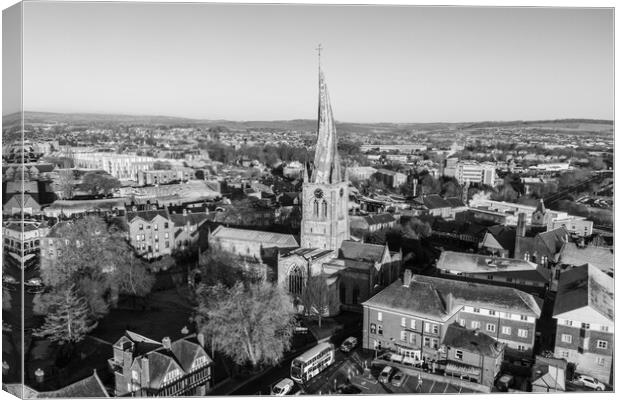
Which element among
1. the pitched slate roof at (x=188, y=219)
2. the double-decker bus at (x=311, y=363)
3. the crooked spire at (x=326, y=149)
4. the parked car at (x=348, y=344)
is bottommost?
the parked car at (x=348, y=344)

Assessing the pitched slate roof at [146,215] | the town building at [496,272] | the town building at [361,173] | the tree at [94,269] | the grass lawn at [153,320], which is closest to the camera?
the grass lawn at [153,320]

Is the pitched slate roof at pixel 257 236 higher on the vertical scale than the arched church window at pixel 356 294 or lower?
higher

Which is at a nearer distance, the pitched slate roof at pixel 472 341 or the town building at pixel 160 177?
the pitched slate roof at pixel 472 341

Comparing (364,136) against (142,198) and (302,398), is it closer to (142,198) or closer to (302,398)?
(142,198)

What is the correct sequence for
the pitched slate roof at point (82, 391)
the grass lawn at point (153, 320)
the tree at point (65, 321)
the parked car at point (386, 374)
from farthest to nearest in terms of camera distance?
the grass lawn at point (153, 320)
the tree at point (65, 321)
the parked car at point (386, 374)
the pitched slate roof at point (82, 391)

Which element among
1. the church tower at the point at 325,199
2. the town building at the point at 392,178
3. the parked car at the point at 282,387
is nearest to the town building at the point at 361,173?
the town building at the point at 392,178

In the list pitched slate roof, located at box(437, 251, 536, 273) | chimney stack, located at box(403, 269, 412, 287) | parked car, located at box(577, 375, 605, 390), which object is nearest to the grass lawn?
chimney stack, located at box(403, 269, 412, 287)

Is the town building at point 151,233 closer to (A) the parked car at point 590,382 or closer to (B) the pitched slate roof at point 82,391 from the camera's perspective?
(B) the pitched slate roof at point 82,391

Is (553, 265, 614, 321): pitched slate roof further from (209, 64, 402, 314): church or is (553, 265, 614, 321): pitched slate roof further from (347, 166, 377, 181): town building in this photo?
(347, 166, 377, 181): town building
